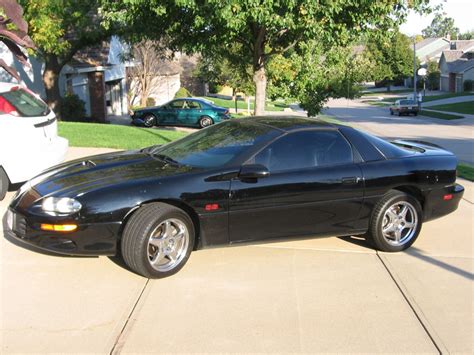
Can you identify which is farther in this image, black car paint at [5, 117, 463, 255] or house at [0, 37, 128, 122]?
house at [0, 37, 128, 122]

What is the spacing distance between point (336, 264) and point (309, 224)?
468 millimetres

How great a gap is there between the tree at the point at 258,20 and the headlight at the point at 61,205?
5.03 m

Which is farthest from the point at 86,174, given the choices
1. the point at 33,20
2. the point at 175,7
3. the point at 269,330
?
the point at 33,20

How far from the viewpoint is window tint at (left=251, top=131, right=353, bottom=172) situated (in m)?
5.21

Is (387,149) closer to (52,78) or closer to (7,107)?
(7,107)

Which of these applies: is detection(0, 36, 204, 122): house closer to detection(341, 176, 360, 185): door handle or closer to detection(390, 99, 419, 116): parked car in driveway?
detection(341, 176, 360, 185): door handle

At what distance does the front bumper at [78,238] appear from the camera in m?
4.46

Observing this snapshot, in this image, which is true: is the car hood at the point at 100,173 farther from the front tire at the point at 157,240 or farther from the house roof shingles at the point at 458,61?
the house roof shingles at the point at 458,61

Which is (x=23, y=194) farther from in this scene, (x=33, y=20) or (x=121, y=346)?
(x=33, y=20)

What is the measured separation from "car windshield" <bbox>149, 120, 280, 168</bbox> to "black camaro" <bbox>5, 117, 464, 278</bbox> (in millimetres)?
16

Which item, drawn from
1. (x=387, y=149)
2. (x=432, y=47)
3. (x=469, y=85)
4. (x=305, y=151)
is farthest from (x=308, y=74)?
(x=432, y=47)

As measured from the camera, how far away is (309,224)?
5.29 metres

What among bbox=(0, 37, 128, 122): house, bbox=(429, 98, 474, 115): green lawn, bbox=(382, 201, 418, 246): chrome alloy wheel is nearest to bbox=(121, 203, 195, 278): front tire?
bbox=(382, 201, 418, 246): chrome alloy wheel

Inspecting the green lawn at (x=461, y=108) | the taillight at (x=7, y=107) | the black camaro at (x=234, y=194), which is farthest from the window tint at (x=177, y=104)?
the green lawn at (x=461, y=108)
